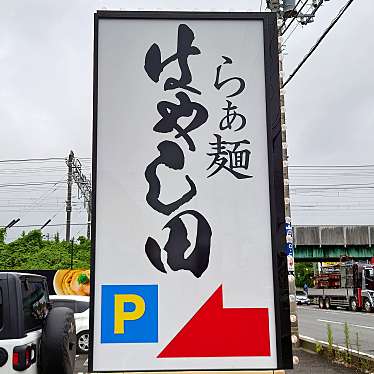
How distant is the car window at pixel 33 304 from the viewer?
504 cm

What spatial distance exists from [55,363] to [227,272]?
6.66 feet

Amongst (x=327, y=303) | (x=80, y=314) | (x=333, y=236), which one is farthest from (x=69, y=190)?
(x=333, y=236)

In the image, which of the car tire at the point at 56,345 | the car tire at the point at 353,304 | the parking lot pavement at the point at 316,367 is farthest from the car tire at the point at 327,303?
the car tire at the point at 56,345

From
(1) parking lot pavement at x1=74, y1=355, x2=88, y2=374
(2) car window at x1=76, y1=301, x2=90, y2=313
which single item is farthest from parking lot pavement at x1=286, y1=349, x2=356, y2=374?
(2) car window at x1=76, y1=301, x2=90, y2=313

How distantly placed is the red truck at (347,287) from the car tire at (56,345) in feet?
90.2

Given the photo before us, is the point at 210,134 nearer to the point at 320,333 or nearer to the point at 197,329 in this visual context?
the point at 197,329

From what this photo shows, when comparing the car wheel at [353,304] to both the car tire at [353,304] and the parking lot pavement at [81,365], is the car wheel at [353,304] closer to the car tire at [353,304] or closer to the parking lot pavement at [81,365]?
the car tire at [353,304]

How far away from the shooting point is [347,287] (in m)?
33.4

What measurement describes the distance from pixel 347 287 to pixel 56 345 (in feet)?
101

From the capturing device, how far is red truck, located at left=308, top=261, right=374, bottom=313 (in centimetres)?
3048

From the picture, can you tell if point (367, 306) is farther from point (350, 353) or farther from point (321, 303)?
point (350, 353)

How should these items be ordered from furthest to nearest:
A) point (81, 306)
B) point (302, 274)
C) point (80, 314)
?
point (302, 274) → point (81, 306) → point (80, 314)

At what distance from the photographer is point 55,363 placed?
4.88 meters

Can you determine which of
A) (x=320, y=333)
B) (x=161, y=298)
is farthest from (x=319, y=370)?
(x=320, y=333)
